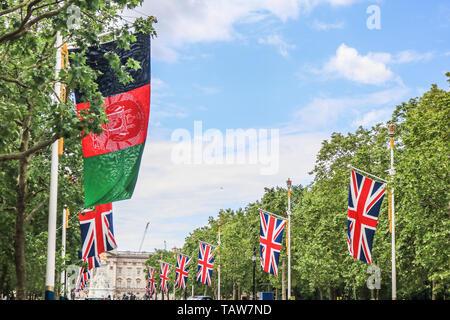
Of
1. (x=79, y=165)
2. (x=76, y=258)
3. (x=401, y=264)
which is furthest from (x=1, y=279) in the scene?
(x=401, y=264)

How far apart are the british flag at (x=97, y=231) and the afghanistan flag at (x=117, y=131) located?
37.3 ft

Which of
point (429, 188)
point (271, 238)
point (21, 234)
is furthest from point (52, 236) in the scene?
point (271, 238)

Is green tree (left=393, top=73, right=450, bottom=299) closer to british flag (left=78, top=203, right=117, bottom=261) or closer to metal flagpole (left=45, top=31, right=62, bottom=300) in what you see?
british flag (left=78, top=203, right=117, bottom=261)

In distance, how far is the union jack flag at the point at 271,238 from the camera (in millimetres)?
42822

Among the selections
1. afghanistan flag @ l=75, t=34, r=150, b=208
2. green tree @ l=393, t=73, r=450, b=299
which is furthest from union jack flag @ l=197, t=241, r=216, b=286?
afghanistan flag @ l=75, t=34, r=150, b=208

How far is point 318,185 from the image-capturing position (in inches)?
2386

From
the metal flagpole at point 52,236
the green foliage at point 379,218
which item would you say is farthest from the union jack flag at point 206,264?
the metal flagpole at point 52,236

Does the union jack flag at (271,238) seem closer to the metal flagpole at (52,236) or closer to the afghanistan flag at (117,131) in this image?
the metal flagpole at (52,236)

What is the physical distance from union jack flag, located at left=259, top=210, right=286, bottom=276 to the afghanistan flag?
27301mm

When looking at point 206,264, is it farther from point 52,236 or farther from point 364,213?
point 52,236

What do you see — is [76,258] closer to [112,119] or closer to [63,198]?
[63,198]

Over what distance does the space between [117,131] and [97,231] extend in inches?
480

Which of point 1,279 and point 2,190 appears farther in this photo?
point 1,279
